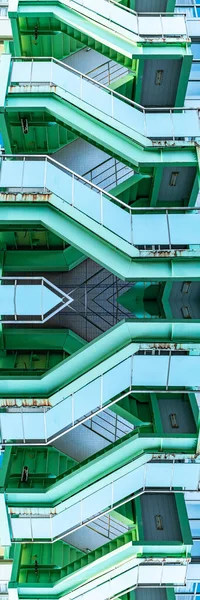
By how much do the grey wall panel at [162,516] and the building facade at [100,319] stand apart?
0.03m

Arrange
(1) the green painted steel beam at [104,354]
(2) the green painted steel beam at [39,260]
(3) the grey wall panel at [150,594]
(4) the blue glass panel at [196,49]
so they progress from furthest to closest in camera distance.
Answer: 1. (4) the blue glass panel at [196,49]
2. (2) the green painted steel beam at [39,260]
3. (3) the grey wall panel at [150,594]
4. (1) the green painted steel beam at [104,354]

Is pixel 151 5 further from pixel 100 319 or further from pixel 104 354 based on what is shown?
pixel 104 354

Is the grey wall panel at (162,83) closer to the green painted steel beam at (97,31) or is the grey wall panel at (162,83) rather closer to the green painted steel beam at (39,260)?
the green painted steel beam at (97,31)

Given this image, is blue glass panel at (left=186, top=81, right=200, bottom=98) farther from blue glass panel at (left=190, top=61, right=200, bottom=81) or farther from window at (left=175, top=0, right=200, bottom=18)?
window at (left=175, top=0, right=200, bottom=18)

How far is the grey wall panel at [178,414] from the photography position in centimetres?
1223

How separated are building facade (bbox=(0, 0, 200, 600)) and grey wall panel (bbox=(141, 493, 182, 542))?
0.10 feet

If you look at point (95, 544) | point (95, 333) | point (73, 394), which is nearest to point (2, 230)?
point (95, 333)

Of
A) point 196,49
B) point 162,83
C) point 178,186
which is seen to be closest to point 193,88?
point 196,49

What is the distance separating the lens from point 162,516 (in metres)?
12.2

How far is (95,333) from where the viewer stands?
549 inches

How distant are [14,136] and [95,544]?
13155 millimetres

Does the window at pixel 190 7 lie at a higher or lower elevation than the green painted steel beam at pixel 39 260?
higher

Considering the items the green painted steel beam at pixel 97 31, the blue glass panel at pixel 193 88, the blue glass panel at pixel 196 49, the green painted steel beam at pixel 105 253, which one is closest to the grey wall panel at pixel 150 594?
the green painted steel beam at pixel 105 253

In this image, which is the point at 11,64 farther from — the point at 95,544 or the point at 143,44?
the point at 95,544
